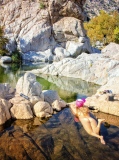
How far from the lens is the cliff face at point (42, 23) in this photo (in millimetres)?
43500

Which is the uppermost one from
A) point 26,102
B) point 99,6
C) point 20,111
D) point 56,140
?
point 99,6

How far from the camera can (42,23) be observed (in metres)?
43.8

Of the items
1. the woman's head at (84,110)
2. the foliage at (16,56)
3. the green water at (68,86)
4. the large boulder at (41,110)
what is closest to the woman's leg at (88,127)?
the woman's head at (84,110)

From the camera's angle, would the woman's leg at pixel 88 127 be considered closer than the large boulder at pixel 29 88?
Yes

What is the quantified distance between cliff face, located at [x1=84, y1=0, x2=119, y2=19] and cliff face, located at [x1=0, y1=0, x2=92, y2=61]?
58.0m

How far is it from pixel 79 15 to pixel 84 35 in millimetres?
4874

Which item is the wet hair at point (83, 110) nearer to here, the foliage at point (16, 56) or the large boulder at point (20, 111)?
the large boulder at point (20, 111)

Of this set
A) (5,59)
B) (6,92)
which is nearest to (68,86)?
(6,92)

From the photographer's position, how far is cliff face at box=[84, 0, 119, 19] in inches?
4026

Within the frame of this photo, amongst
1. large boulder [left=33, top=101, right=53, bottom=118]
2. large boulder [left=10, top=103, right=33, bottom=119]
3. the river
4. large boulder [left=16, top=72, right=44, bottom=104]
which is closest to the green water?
large boulder [left=16, top=72, right=44, bottom=104]

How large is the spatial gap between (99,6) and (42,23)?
74383 millimetres

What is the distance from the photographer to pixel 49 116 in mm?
9648

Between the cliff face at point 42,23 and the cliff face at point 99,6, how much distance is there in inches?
2283

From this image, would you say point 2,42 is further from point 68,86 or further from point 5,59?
point 68,86
